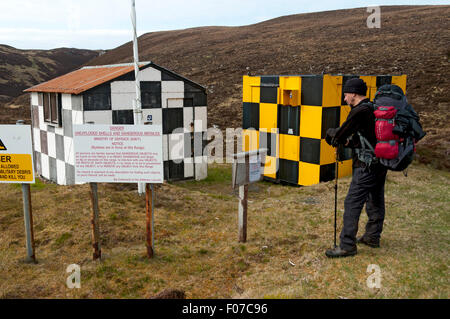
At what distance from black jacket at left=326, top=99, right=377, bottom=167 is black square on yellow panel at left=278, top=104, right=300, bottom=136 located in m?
5.15

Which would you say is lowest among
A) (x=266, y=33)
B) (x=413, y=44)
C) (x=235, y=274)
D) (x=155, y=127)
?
(x=235, y=274)

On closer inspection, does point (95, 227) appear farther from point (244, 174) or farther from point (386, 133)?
point (386, 133)

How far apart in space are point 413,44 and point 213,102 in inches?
634

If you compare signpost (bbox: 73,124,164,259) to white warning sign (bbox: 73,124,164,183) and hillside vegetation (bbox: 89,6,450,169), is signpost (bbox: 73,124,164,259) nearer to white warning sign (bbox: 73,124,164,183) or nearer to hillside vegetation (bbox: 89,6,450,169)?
white warning sign (bbox: 73,124,164,183)

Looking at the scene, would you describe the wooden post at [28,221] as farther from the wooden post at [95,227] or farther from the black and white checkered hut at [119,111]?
the black and white checkered hut at [119,111]

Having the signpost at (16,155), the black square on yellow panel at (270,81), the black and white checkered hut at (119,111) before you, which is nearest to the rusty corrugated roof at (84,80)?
the black and white checkered hut at (119,111)

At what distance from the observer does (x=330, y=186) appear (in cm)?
948

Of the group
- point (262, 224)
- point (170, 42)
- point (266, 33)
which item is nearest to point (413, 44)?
point (266, 33)

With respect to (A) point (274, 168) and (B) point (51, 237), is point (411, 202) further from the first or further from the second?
(B) point (51, 237)

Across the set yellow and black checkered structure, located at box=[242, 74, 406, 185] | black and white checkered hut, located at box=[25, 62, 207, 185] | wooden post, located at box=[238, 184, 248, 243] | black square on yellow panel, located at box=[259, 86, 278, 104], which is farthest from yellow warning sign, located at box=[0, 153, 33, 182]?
black square on yellow panel, located at box=[259, 86, 278, 104]

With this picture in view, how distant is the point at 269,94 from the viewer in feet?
35.3

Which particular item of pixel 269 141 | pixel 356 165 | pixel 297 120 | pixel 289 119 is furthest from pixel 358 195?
pixel 269 141

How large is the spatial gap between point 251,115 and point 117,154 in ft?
21.9

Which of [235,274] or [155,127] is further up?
[155,127]
